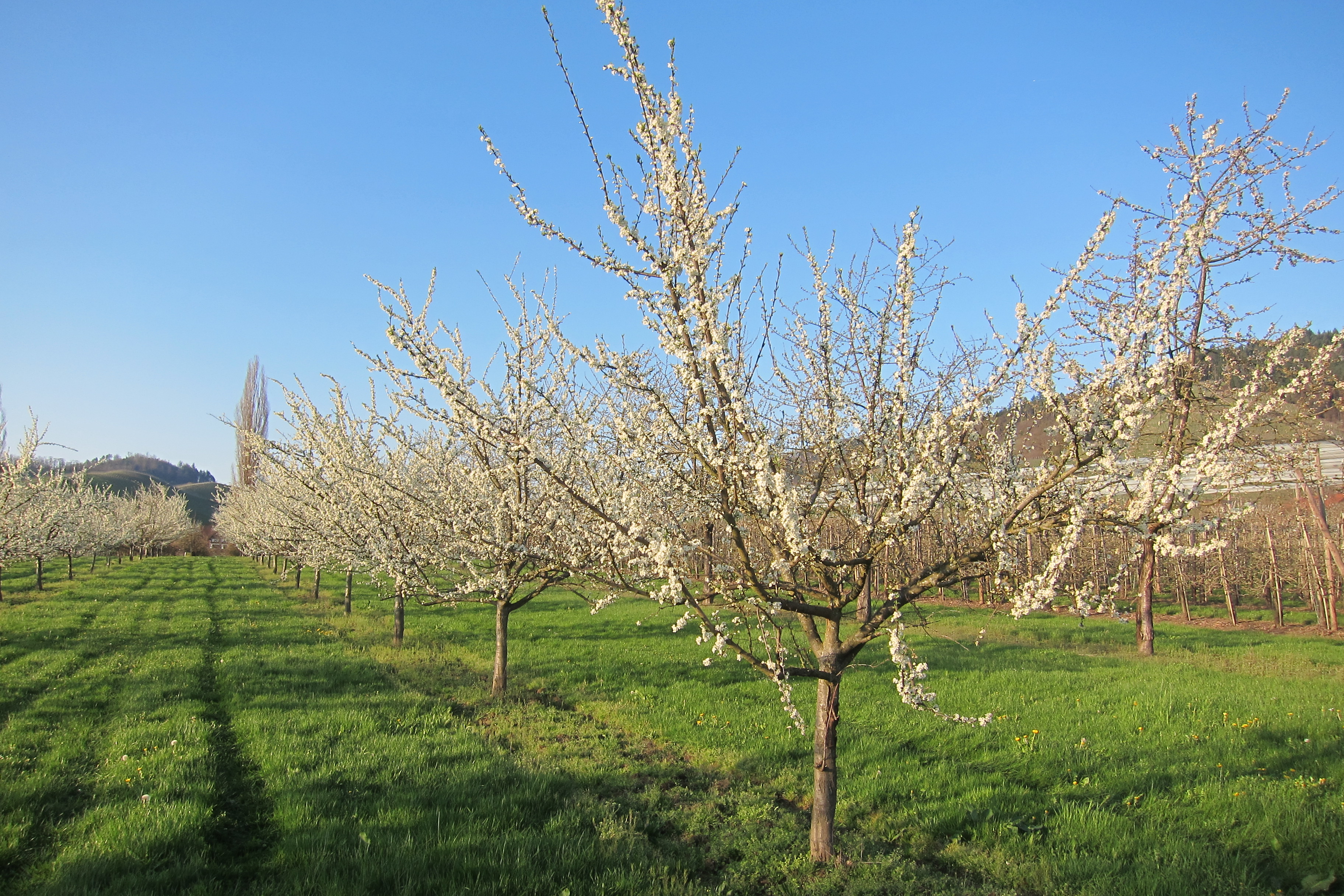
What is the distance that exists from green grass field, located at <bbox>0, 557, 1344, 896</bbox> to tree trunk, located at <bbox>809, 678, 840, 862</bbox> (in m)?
0.16

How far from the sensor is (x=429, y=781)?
543 centimetres

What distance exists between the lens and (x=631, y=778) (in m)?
6.04

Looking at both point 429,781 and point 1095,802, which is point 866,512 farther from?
point 429,781

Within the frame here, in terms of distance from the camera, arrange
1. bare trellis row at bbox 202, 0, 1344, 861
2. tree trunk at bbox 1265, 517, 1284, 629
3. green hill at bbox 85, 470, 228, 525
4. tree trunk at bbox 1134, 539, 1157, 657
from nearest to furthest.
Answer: bare trellis row at bbox 202, 0, 1344, 861 → tree trunk at bbox 1134, 539, 1157, 657 → tree trunk at bbox 1265, 517, 1284, 629 → green hill at bbox 85, 470, 228, 525

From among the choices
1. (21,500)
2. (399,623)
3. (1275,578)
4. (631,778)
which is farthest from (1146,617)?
(21,500)

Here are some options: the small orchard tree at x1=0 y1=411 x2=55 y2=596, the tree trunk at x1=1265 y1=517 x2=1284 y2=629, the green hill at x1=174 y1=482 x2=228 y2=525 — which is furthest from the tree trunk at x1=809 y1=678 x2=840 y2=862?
the green hill at x1=174 y1=482 x2=228 y2=525

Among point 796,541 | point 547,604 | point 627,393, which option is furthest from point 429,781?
point 547,604

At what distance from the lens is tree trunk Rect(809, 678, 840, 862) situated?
4250mm

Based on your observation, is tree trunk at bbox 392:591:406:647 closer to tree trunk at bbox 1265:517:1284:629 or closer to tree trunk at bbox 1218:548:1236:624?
tree trunk at bbox 1218:548:1236:624

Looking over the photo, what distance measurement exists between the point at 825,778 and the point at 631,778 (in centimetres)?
249

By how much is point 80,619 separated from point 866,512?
19432mm

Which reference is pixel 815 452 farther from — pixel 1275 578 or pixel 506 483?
pixel 1275 578

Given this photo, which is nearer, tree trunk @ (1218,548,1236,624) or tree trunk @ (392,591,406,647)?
tree trunk @ (392,591,406,647)

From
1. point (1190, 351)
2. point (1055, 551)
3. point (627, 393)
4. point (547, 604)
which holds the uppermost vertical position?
point (1190, 351)
